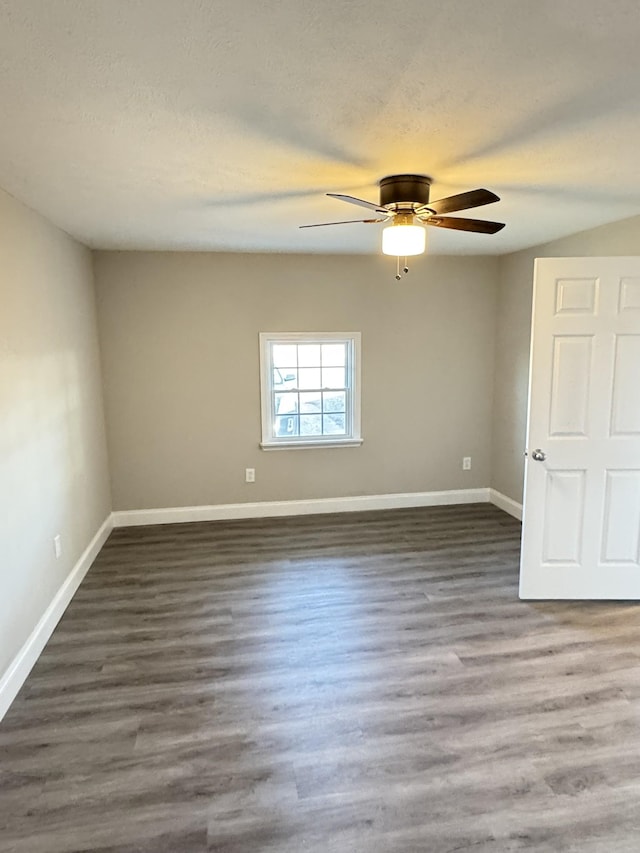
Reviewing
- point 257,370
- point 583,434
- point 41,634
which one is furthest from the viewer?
point 257,370

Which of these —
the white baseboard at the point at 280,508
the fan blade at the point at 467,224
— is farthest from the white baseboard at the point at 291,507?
the fan blade at the point at 467,224

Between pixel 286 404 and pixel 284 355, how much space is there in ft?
1.50

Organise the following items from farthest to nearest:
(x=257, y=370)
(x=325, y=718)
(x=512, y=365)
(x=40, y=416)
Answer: (x=512, y=365) → (x=257, y=370) → (x=40, y=416) → (x=325, y=718)

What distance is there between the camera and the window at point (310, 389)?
15.8ft

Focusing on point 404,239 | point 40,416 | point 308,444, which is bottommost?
point 308,444

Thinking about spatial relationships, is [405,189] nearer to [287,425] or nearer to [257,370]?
[257,370]

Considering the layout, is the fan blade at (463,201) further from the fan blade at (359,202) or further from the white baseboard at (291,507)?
the white baseboard at (291,507)

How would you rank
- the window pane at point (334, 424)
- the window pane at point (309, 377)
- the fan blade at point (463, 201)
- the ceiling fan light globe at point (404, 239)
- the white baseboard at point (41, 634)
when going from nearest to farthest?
the fan blade at point (463, 201), the white baseboard at point (41, 634), the ceiling fan light globe at point (404, 239), the window pane at point (309, 377), the window pane at point (334, 424)

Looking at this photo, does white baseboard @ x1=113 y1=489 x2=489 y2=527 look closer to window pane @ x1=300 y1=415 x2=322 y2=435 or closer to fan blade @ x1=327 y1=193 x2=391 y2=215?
window pane @ x1=300 y1=415 x2=322 y2=435

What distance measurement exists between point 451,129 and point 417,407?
3.38 metres

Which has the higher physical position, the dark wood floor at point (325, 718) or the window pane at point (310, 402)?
the window pane at point (310, 402)

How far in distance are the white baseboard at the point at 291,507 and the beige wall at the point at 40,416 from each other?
0.62m

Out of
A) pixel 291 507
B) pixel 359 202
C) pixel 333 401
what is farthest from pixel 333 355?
pixel 359 202

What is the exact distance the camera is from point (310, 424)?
16.4ft
